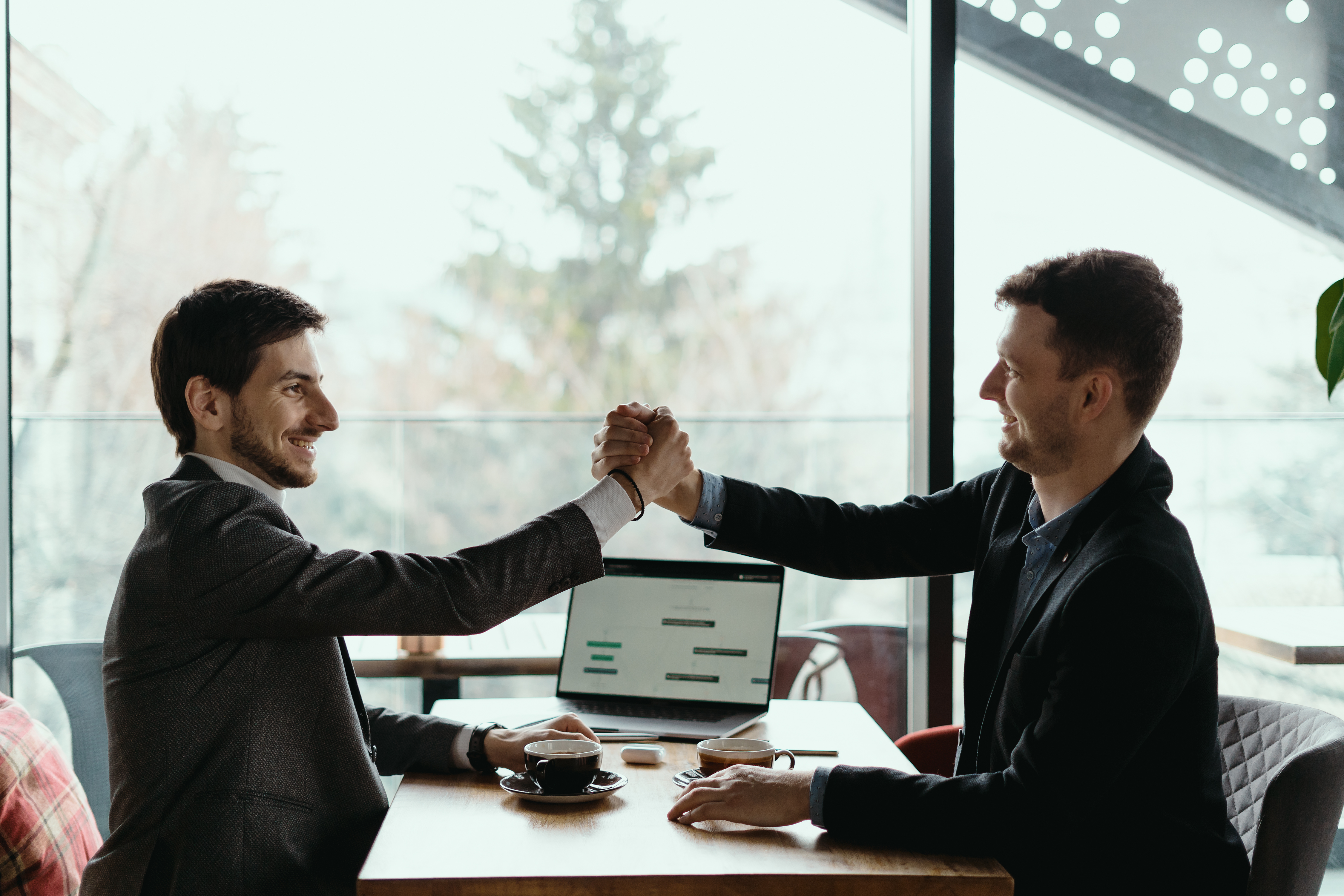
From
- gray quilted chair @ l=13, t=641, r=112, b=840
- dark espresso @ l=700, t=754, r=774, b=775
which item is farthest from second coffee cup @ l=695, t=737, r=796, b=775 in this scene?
gray quilted chair @ l=13, t=641, r=112, b=840

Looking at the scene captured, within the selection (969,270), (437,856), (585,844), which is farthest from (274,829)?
(969,270)

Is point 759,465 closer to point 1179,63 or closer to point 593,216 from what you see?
point 593,216

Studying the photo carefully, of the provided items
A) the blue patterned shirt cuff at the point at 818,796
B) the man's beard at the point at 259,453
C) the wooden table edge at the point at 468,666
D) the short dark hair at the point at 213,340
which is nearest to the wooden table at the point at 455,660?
the wooden table edge at the point at 468,666

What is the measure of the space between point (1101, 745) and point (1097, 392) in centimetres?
53

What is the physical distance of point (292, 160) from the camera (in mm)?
3449

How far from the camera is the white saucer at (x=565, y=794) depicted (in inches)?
54.6

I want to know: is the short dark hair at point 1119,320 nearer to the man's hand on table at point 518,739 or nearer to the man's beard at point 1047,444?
the man's beard at point 1047,444

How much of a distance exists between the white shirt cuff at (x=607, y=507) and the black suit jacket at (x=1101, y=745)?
50 centimetres

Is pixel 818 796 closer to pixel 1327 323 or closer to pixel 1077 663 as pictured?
pixel 1077 663

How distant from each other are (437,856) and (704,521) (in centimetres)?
89

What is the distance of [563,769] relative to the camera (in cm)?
141

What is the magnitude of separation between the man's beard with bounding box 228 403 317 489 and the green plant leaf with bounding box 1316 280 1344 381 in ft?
5.53

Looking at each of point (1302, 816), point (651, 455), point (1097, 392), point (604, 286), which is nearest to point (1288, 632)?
point (1302, 816)

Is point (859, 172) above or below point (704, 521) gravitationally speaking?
above
